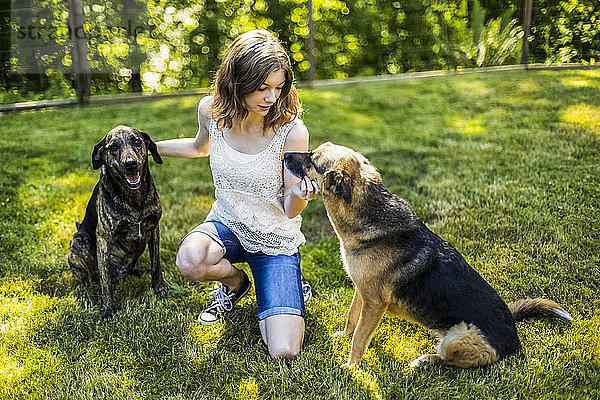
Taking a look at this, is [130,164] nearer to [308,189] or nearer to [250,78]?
[250,78]

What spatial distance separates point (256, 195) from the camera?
3.75 metres

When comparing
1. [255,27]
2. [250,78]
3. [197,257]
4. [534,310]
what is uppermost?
[255,27]

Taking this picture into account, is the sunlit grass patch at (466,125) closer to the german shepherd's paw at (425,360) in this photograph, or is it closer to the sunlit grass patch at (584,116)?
the sunlit grass patch at (584,116)

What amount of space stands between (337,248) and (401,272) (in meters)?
1.89

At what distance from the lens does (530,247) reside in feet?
15.2

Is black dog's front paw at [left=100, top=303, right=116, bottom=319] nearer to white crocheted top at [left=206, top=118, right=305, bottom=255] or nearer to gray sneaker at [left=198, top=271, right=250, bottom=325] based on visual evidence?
gray sneaker at [left=198, top=271, right=250, bottom=325]

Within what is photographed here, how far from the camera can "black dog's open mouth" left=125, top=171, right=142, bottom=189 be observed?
3.70 m

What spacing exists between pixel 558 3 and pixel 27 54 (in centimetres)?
826

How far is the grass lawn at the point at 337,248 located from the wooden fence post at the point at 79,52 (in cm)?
29

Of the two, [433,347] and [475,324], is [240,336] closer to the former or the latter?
[433,347]

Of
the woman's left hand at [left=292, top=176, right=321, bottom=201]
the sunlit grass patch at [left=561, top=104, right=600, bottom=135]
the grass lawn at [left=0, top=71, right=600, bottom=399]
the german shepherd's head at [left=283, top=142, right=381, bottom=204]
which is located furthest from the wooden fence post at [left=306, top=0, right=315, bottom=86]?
the woman's left hand at [left=292, top=176, right=321, bottom=201]

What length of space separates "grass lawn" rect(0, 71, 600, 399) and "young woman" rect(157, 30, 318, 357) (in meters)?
0.28

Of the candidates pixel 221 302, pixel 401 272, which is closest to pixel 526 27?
pixel 401 272

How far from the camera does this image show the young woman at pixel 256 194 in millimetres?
3453
